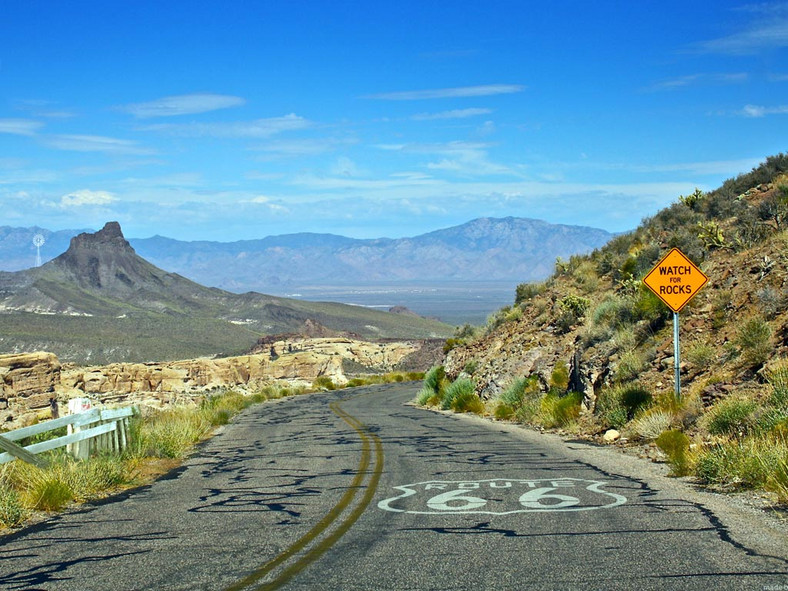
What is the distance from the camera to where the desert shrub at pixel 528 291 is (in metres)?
37.9

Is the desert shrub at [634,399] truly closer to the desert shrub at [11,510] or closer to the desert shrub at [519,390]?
the desert shrub at [519,390]

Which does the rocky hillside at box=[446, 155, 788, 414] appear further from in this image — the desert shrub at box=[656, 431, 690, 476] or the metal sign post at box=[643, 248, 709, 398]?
the desert shrub at box=[656, 431, 690, 476]

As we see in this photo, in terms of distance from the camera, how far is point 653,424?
646 inches

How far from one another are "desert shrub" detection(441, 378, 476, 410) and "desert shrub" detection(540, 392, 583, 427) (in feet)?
29.1

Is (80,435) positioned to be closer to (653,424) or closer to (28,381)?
(653,424)

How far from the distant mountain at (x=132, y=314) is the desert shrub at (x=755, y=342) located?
65479 mm

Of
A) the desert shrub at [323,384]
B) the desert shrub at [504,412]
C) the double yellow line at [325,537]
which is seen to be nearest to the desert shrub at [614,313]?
the desert shrub at [504,412]

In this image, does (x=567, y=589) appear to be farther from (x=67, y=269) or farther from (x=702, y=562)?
(x=67, y=269)

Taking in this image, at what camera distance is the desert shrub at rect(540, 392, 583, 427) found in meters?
20.6

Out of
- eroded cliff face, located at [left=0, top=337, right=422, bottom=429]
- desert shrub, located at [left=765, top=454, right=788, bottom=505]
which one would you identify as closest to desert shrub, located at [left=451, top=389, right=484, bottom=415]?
eroded cliff face, located at [left=0, top=337, right=422, bottom=429]

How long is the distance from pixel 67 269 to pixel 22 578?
134047mm

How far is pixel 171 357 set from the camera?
251 feet

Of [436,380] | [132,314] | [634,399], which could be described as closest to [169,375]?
[436,380]

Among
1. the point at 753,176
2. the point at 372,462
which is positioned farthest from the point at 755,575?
the point at 753,176
